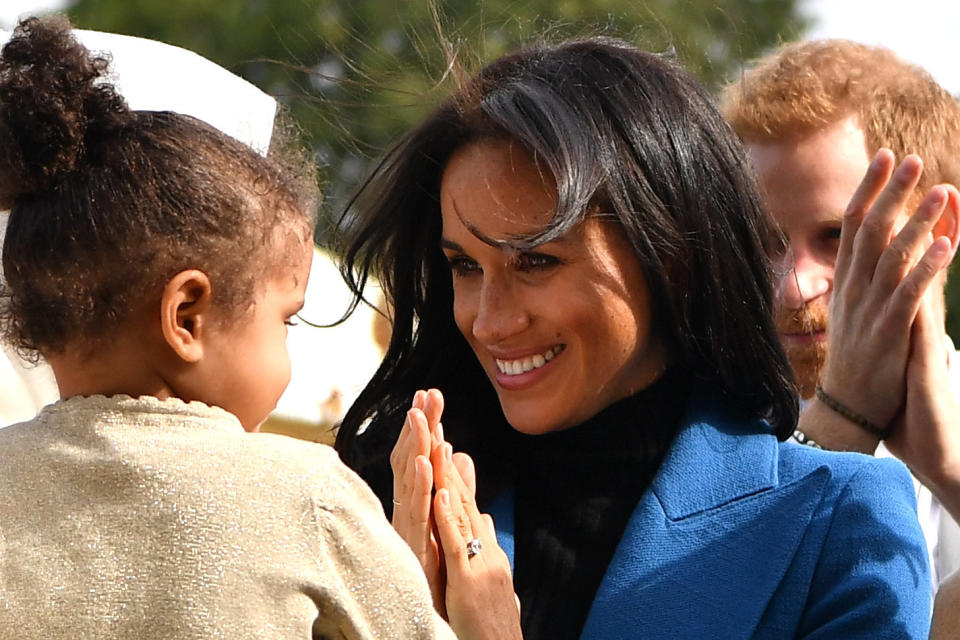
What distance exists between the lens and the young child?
1953mm

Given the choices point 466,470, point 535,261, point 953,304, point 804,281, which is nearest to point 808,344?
point 804,281

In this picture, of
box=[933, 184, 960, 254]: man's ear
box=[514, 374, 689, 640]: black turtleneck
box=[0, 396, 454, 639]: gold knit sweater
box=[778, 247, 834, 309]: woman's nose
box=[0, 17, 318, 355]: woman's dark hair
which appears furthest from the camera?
box=[778, 247, 834, 309]: woman's nose

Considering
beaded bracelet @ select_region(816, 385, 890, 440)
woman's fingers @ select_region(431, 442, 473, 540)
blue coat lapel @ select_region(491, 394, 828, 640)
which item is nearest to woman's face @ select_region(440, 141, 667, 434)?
blue coat lapel @ select_region(491, 394, 828, 640)

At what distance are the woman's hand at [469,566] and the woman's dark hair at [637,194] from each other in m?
0.45

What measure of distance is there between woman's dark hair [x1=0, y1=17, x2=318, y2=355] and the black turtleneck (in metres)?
0.87

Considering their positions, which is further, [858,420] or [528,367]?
[858,420]

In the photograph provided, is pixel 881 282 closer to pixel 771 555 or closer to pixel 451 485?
pixel 771 555

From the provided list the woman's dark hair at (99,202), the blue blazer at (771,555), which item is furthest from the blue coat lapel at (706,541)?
the woman's dark hair at (99,202)

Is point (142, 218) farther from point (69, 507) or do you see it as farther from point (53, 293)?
point (69, 507)

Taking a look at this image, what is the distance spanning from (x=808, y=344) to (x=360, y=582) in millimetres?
1811

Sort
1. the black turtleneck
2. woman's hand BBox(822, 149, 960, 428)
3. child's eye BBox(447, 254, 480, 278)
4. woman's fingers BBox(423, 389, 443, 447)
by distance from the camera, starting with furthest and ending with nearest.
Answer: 1. woman's hand BBox(822, 149, 960, 428)
2. child's eye BBox(447, 254, 480, 278)
3. the black turtleneck
4. woman's fingers BBox(423, 389, 443, 447)

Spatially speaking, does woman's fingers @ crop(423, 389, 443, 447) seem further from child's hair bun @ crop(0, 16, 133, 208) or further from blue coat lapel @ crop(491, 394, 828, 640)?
child's hair bun @ crop(0, 16, 133, 208)

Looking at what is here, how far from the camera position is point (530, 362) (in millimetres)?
2891

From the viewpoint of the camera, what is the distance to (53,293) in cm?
211
